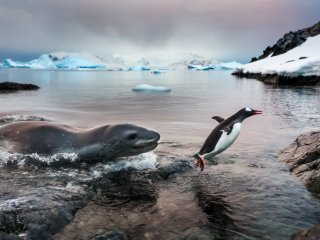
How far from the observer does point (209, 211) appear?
242 inches

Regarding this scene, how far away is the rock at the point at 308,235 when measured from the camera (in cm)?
483

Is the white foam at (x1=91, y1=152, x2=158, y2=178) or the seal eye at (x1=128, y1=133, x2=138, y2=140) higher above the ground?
the seal eye at (x1=128, y1=133, x2=138, y2=140)

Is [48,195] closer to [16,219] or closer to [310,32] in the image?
[16,219]

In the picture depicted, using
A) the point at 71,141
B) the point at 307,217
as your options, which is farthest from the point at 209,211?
the point at 71,141

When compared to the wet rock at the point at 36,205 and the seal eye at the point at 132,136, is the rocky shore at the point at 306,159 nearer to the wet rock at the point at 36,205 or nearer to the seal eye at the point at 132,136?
the seal eye at the point at 132,136

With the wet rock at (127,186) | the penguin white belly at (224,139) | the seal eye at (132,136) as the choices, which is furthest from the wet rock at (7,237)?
the penguin white belly at (224,139)

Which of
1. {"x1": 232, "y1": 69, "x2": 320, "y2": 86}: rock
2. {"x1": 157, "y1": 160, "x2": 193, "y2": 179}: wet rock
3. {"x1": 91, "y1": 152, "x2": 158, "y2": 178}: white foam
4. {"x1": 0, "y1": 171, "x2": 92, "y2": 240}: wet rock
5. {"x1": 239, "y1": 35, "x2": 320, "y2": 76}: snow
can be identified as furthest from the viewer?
{"x1": 239, "y1": 35, "x2": 320, "y2": 76}: snow

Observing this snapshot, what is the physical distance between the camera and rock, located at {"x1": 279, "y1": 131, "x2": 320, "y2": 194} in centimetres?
742

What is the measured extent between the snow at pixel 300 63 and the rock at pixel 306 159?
35915 millimetres

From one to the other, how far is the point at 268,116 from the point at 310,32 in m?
65.0

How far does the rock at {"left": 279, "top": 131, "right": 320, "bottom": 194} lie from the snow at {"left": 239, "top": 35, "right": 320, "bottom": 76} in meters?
35.9

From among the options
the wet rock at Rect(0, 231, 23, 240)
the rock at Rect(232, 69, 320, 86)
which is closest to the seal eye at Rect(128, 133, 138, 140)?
the wet rock at Rect(0, 231, 23, 240)

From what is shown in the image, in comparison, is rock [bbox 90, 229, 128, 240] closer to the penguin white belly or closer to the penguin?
the penguin

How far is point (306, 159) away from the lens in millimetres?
8477
